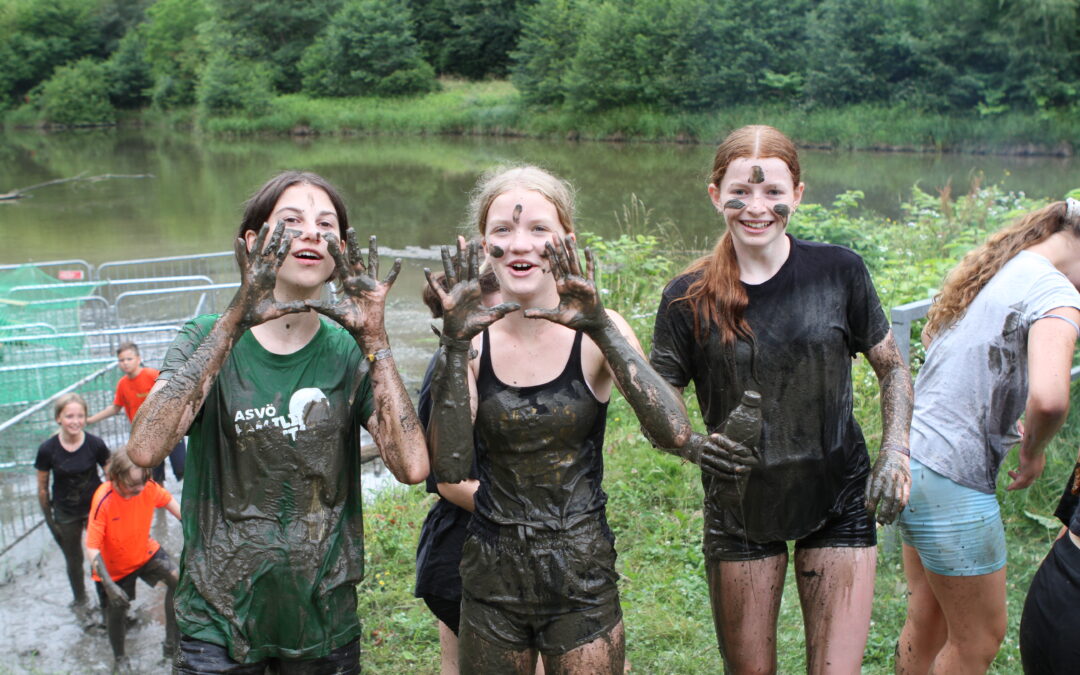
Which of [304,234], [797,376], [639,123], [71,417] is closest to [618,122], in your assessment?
[639,123]

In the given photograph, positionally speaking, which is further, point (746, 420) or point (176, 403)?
point (746, 420)

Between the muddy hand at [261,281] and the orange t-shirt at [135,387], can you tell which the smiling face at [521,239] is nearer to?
the muddy hand at [261,281]

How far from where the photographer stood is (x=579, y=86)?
4297cm

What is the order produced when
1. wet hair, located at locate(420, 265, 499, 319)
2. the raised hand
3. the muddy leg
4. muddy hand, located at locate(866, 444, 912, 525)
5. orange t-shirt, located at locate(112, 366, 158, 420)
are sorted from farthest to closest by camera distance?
orange t-shirt, located at locate(112, 366, 158, 420), the muddy leg, wet hair, located at locate(420, 265, 499, 319), muddy hand, located at locate(866, 444, 912, 525), the raised hand

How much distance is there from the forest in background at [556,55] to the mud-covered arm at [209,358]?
33928 mm

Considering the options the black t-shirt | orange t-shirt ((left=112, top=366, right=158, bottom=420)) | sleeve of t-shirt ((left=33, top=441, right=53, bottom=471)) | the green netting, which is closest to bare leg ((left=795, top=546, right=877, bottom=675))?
the black t-shirt

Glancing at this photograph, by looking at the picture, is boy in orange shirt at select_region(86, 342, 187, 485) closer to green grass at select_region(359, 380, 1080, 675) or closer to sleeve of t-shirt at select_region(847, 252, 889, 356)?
green grass at select_region(359, 380, 1080, 675)

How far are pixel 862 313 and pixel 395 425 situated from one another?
1.45 m

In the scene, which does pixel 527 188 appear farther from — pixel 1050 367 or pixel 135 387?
pixel 135 387

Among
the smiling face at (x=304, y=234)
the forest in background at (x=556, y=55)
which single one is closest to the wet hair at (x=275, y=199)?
the smiling face at (x=304, y=234)

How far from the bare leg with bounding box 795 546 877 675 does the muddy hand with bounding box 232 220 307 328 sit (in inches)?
67.4

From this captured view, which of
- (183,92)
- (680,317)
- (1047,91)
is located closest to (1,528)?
(680,317)

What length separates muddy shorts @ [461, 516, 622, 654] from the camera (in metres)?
2.61

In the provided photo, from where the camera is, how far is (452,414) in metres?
2.60
